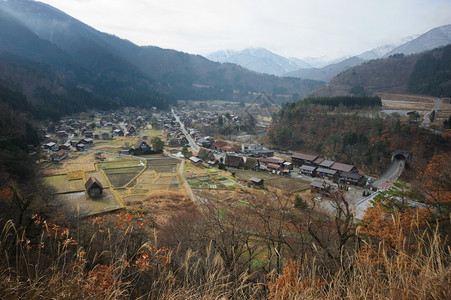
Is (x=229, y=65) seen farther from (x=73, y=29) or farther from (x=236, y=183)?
(x=236, y=183)

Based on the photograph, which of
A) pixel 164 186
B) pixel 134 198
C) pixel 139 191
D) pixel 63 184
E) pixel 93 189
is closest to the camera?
pixel 93 189

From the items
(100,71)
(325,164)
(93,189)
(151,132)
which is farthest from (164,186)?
(100,71)

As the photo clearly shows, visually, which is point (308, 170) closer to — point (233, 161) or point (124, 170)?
point (233, 161)

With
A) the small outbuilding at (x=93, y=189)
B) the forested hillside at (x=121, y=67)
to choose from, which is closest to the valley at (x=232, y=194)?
the small outbuilding at (x=93, y=189)

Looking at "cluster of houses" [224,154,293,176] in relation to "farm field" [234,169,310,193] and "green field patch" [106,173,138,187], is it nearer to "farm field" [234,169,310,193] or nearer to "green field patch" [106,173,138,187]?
"farm field" [234,169,310,193]

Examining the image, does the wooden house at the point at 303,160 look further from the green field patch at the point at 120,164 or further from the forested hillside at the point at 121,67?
the forested hillside at the point at 121,67
